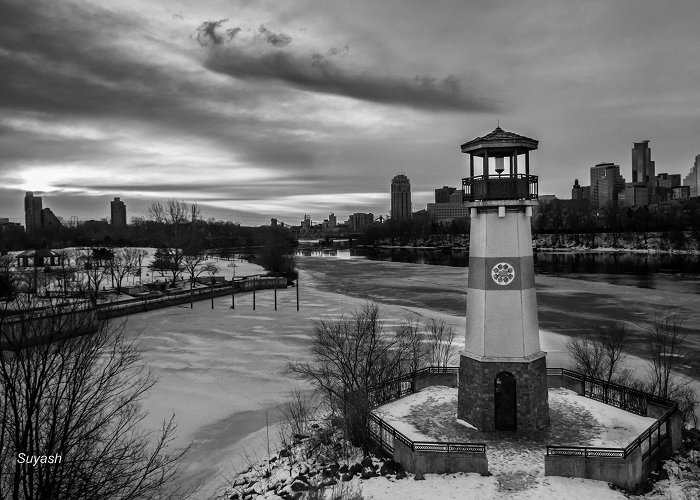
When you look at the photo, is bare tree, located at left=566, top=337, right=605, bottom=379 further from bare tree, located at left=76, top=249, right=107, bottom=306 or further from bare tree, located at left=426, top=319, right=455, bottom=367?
bare tree, located at left=76, top=249, right=107, bottom=306

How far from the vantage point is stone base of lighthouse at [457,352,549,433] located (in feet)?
55.7

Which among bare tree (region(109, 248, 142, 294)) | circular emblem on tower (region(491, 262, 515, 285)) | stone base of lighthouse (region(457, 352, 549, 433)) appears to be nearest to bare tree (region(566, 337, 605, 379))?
stone base of lighthouse (region(457, 352, 549, 433))

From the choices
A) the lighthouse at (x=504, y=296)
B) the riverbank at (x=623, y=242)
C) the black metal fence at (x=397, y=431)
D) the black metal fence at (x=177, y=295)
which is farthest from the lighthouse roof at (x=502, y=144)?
the riverbank at (x=623, y=242)

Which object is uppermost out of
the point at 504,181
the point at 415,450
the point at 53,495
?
the point at 504,181

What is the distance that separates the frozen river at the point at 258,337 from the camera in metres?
21.0

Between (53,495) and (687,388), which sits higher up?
(53,495)

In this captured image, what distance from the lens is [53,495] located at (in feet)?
34.2

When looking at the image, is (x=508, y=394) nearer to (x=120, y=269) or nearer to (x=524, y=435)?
(x=524, y=435)

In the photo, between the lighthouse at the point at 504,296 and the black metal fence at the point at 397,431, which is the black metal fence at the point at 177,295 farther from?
the lighthouse at the point at 504,296

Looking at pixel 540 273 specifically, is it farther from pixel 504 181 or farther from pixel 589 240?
pixel 589 240

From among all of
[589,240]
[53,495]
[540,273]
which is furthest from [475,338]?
[589,240]

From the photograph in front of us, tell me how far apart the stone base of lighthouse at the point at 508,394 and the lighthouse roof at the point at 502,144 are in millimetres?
7256

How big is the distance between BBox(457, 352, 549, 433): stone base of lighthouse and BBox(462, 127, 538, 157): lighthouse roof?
7.26m

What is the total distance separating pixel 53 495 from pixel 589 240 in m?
173
